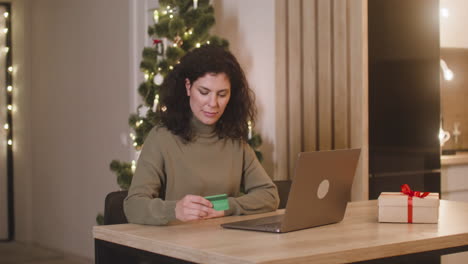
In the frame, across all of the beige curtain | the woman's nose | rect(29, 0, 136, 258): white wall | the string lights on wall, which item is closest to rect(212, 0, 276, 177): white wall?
the beige curtain

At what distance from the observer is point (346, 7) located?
151 inches

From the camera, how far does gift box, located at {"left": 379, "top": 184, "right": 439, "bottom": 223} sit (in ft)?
7.43

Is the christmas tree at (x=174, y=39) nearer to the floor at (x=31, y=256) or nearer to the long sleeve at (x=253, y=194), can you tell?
the long sleeve at (x=253, y=194)

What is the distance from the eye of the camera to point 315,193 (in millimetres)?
2121

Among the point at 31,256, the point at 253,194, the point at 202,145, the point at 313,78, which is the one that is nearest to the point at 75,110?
the point at 31,256

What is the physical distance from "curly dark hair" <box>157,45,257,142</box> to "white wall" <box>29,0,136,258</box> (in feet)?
7.55

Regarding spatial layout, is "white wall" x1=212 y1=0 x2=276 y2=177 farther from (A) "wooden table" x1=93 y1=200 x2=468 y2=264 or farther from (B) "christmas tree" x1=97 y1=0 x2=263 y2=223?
(A) "wooden table" x1=93 y1=200 x2=468 y2=264

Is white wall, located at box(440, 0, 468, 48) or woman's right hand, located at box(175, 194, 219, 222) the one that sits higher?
white wall, located at box(440, 0, 468, 48)

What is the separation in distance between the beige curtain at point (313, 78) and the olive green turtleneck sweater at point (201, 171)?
1117 millimetres

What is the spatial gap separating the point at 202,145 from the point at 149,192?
30cm

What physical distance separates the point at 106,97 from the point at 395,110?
2.30m

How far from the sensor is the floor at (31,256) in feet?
Answer: 18.5

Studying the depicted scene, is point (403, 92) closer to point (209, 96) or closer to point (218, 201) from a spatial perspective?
point (209, 96)

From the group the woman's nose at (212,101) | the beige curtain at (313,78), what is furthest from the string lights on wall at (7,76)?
the woman's nose at (212,101)
